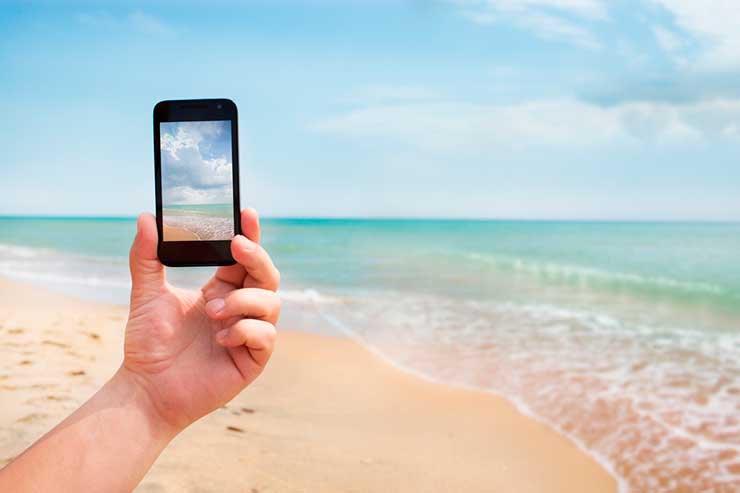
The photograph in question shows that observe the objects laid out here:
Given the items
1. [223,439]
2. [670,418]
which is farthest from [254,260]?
[670,418]

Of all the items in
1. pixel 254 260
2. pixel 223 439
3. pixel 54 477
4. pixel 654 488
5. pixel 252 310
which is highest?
pixel 254 260

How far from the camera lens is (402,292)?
11438 mm

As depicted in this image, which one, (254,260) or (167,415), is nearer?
(254,260)

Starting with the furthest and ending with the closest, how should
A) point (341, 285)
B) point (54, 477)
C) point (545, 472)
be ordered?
point (341, 285)
point (545, 472)
point (54, 477)

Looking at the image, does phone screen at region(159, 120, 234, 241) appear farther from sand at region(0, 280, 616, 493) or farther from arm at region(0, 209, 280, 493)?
sand at region(0, 280, 616, 493)

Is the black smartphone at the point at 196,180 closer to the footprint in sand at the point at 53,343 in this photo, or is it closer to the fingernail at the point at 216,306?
the fingernail at the point at 216,306

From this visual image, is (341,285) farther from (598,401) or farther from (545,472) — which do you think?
(545,472)

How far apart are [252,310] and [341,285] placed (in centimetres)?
1089

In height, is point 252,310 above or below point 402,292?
above

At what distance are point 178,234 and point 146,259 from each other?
0.35 ft

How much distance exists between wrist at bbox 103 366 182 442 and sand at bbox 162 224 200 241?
1.25 ft

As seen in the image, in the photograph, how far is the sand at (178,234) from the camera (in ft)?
5.19

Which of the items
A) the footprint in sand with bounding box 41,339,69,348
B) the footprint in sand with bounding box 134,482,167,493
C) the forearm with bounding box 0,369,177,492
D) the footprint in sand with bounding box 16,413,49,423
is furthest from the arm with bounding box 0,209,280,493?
the footprint in sand with bounding box 41,339,69,348

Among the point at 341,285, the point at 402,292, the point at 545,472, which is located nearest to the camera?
the point at 545,472
